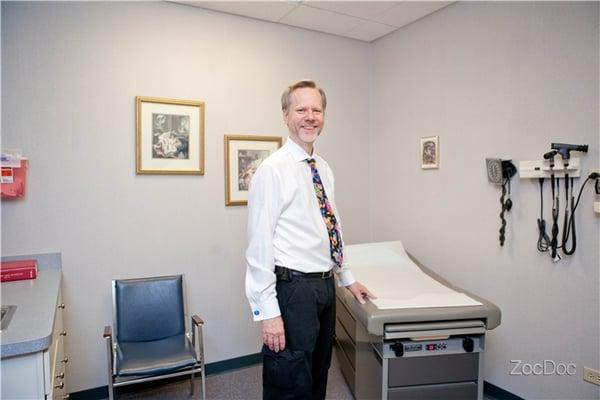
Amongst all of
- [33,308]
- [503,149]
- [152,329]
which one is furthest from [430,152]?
[33,308]

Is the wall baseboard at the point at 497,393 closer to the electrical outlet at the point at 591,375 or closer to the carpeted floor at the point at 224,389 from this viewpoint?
the carpeted floor at the point at 224,389

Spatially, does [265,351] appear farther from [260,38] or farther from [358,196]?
[260,38]

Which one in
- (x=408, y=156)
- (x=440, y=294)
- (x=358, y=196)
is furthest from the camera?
(x=358, y=196)

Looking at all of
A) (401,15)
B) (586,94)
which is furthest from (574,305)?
(401,15)

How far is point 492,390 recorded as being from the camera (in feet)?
7.74

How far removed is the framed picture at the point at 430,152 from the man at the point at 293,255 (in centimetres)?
136

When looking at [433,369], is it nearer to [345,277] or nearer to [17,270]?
[345,277]

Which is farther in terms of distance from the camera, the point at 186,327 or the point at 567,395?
the point at 186,327

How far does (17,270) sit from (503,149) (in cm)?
275

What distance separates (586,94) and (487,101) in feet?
1.74


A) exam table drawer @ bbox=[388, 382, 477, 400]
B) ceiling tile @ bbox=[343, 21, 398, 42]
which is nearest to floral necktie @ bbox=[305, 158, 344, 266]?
exam table drawer @ bbox=[388, 382, 477, 400]

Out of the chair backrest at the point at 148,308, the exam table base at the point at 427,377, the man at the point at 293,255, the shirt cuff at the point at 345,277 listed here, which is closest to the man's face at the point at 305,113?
the man at the point at 293,255

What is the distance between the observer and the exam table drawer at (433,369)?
1.88 metres

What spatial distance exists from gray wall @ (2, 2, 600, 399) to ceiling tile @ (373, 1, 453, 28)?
0.24 feet
